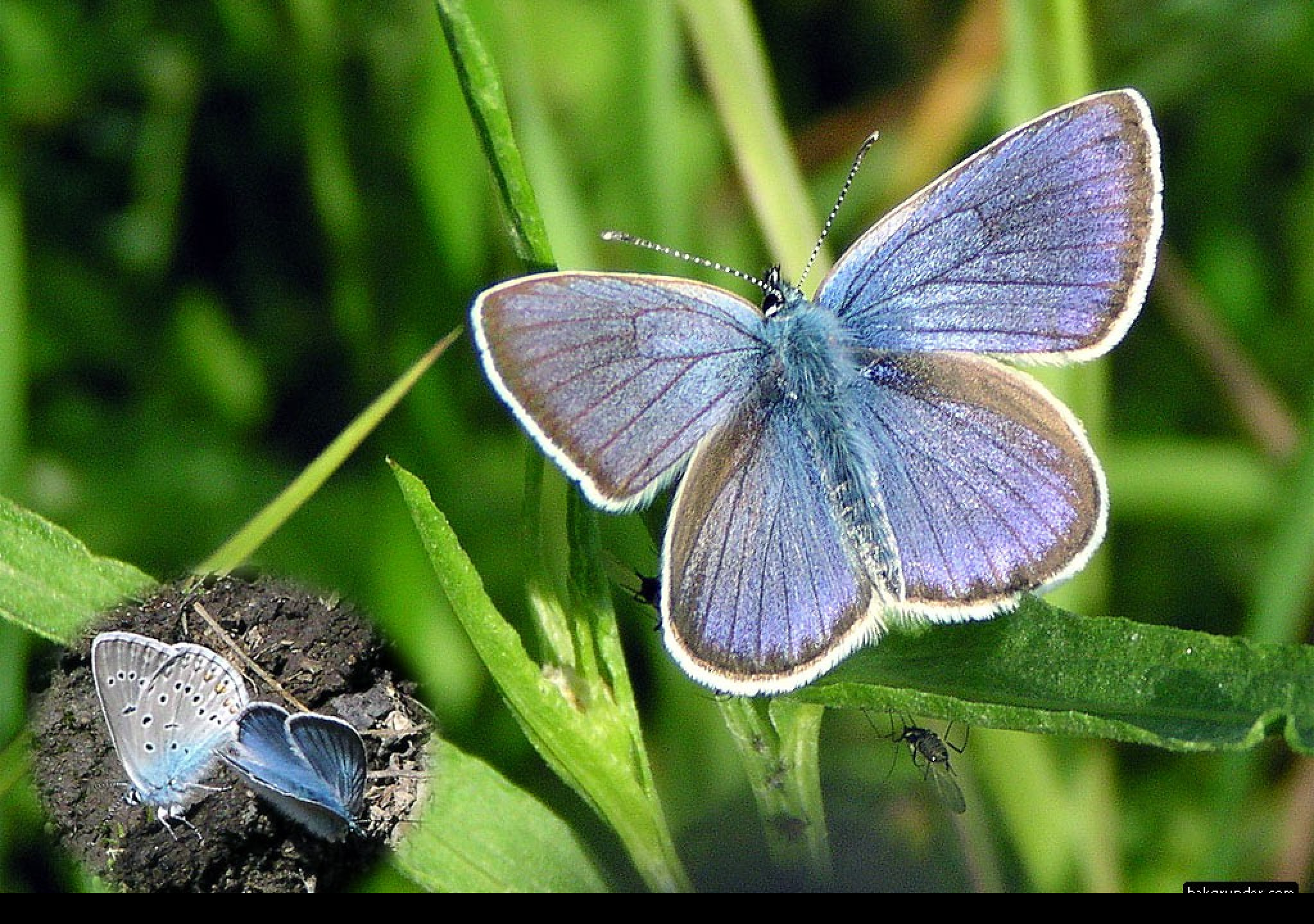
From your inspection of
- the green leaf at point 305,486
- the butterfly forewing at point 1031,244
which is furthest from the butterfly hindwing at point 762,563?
the green leaf at point 305,486

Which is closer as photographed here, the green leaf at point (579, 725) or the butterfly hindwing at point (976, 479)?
the green leaf at point (579, 725)

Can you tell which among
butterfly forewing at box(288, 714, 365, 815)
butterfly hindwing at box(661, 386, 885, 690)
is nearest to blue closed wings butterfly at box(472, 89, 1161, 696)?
butterfly hindwing at box(661, 386, 885, 690)

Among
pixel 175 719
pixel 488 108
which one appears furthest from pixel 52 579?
pixel 488 108

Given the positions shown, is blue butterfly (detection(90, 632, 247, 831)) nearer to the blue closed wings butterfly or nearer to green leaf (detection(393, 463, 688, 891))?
green leaf (detection(393, 463, 688, 891))

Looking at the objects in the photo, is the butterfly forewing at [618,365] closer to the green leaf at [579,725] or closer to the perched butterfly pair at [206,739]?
the green leaf at [579,725]

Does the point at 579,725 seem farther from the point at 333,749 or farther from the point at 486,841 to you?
the point at 333,749

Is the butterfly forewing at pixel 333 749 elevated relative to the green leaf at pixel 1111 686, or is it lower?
elevated
